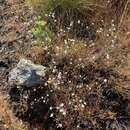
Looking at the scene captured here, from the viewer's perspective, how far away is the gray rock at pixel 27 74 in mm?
4172

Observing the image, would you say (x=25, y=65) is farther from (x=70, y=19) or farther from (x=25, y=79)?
(x=70, y=19)

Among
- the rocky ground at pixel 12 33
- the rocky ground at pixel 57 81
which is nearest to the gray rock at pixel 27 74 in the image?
the rocky ground at pixel 57 81

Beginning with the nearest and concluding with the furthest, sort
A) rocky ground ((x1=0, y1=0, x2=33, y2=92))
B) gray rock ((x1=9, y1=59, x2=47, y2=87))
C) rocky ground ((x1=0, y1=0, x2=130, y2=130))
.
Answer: rocky ground ((x1=0, y1=0, x2=130, y2=130)) → gray rock ((x1=9, y1=59, x2=47, y2=87)) → rocky ground ((x1=0, y1=0, x2=33, y2=92))

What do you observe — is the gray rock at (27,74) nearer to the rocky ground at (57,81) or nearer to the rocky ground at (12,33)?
the rocky ground at (57,81)

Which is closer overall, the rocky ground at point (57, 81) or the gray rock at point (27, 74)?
Result: the rocky ground at point (57, 81)

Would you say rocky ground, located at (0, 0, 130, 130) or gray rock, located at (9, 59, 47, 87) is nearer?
rocky ground, located at (0, 0, 130, 130)

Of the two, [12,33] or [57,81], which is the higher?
[12,33]

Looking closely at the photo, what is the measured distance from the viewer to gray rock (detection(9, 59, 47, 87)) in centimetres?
417

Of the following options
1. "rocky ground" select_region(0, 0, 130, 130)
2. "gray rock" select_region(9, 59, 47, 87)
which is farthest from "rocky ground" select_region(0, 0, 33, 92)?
"gray rock" select_region(9, 59, 47, 87)

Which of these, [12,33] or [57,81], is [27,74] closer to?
[57,81]

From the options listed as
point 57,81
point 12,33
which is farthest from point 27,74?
point 12,33

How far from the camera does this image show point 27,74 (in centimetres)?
418

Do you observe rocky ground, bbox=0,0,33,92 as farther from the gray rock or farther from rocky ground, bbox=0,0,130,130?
the gray rock

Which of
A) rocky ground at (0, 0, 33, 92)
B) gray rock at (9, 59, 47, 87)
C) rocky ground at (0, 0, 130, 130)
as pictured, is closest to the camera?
rocky ground at (0, 0, 130, 130)
